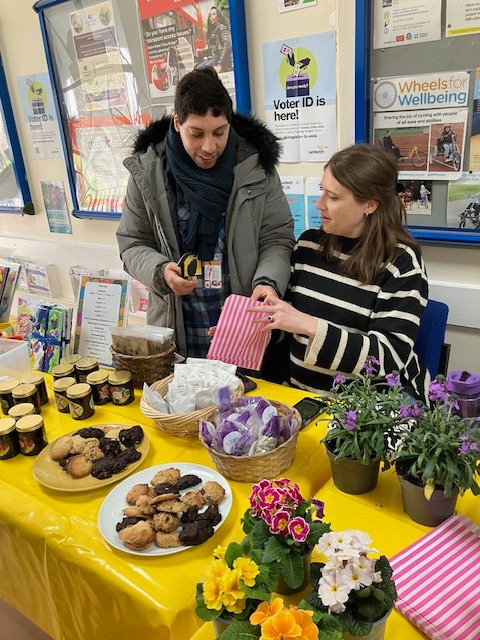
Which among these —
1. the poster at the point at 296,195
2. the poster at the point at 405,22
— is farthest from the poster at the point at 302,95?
the poster at the point at 405,22

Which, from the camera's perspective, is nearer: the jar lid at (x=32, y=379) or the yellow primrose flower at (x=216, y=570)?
the yellow primrose flower at (x=216, y=570)

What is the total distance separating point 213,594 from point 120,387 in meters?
0.92

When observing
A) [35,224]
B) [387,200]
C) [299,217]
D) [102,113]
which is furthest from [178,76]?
[35,224]

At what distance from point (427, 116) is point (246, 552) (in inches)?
70.1

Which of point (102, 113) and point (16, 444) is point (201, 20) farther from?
point (16, 444)

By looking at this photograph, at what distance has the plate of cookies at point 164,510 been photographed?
3.27 feet

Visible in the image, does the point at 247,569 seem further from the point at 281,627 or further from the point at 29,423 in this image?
the point at 29,423

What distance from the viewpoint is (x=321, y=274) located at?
175cm

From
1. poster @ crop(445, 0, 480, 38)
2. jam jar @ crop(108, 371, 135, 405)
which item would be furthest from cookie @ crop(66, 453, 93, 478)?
poster @ crop(445, 0, 480, 38)

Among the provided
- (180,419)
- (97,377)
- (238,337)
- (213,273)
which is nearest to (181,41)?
(213,273)

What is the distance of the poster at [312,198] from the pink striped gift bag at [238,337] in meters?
0.91

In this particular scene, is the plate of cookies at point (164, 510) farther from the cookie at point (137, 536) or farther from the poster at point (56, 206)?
the poster at point (56, 206)

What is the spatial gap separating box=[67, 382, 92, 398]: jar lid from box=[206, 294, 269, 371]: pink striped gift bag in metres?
0.39

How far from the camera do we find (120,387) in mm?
1550
